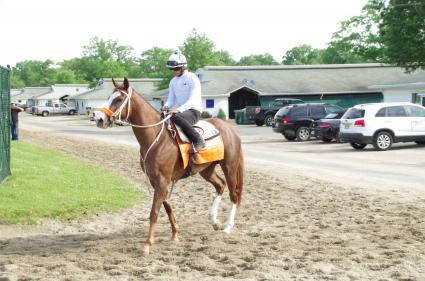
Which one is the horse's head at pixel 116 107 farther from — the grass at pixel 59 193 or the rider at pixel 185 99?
the grass at pixel 59 193

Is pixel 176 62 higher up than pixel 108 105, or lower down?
higher up

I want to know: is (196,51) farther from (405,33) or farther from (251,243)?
(251,243)

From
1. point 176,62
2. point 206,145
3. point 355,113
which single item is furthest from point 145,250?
point 355,113

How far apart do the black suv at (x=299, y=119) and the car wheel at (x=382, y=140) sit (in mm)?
7013

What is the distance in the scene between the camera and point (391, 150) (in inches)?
947

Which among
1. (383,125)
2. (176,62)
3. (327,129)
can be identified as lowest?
(327,129)

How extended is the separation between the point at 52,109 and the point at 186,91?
8501 centimetres

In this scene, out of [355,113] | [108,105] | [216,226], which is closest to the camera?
[108,105]

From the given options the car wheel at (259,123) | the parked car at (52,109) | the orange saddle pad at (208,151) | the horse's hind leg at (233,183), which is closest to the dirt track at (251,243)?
the horse's hind leg at (233,183)

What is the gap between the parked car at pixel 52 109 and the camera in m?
89.2

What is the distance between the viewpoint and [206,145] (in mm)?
9188

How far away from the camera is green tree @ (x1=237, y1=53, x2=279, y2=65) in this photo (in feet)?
526

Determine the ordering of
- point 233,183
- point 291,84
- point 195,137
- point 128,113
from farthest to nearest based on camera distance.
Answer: point 291,84 → point 233,183 → point 195,137 → point 128,113

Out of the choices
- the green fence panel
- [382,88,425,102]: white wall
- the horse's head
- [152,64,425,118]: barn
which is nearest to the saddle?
the horse's head
